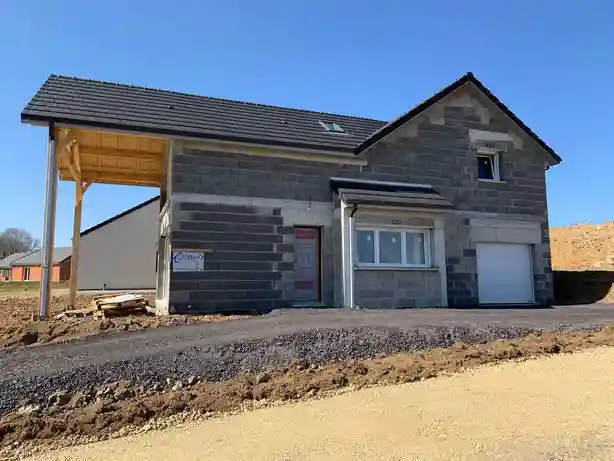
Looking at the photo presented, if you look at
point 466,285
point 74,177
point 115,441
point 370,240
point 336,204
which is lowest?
point 115,441

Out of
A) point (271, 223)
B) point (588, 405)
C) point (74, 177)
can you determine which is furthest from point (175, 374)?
point (74, 177)

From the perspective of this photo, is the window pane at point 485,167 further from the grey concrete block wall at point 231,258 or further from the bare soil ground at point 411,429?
the bare soil ground at point 411,429

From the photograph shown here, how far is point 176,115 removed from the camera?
12.4m

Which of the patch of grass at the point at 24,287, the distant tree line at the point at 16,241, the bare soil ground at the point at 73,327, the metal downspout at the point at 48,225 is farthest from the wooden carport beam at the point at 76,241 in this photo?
the distant tree line at the point at 16,241

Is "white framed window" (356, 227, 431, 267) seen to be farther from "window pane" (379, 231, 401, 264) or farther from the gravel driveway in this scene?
the gravel driveway

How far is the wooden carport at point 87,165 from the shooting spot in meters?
10.5

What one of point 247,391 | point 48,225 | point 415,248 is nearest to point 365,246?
point 415,248

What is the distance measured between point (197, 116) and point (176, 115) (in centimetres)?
55

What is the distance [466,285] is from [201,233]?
308 inches

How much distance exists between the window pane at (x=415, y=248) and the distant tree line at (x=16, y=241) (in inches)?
4200

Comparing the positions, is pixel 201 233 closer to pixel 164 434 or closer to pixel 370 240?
pixel 370 240

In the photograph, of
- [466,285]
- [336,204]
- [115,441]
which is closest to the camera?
[115,441]

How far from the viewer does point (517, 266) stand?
1501 centimetres

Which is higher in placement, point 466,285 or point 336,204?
point 336,204
